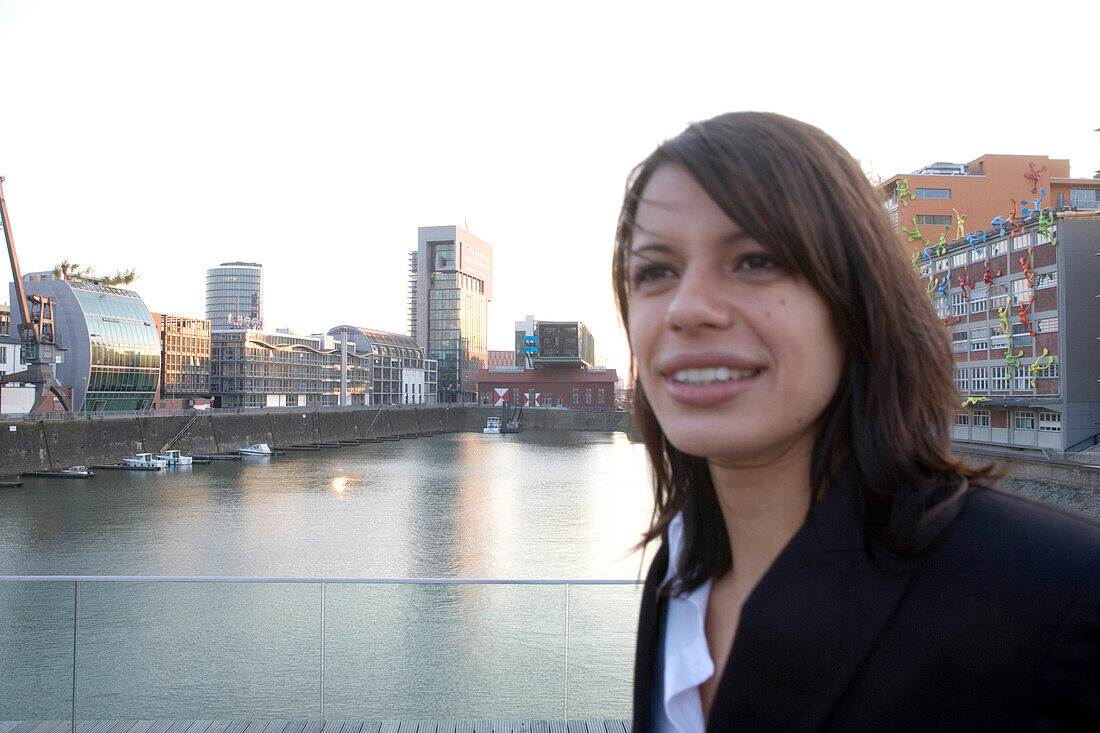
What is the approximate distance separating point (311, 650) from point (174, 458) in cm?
2953

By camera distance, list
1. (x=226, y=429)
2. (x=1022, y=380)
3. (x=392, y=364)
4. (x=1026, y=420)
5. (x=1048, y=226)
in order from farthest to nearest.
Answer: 1. (x=392, y=364)
2. (x=226, y=429)
3. (x=1026, y=420)
4. (x=1022, y=380)
5. (x=1048, y=226)

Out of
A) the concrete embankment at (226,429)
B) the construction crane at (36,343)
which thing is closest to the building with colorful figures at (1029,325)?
the concrete embankment at (226,429)

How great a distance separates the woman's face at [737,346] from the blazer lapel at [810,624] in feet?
0.25

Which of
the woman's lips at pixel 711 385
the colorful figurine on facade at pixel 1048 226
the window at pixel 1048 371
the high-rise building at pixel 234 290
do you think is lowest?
the woman's lips at pixel 711 385

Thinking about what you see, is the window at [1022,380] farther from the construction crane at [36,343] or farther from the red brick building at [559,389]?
the red brick building at [559,389]

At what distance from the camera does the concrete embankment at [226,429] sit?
25938 millimetres

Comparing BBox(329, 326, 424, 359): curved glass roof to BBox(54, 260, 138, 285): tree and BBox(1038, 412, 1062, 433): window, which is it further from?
BBox(1038, 412, 1062, 433): window

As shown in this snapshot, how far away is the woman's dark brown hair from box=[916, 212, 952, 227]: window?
32.9 meters

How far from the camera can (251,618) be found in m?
3.74

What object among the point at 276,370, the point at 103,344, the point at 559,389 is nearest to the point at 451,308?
the point at 559,389

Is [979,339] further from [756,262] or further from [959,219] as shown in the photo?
[756,262]

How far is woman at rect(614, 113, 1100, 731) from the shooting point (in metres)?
0.54

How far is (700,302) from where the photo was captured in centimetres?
65

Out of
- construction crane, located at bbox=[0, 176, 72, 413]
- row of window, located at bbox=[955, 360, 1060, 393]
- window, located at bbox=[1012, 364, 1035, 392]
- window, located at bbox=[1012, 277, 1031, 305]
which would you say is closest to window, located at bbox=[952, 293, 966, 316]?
row of window, located at bbox=[955, 360, 1060, 393]
